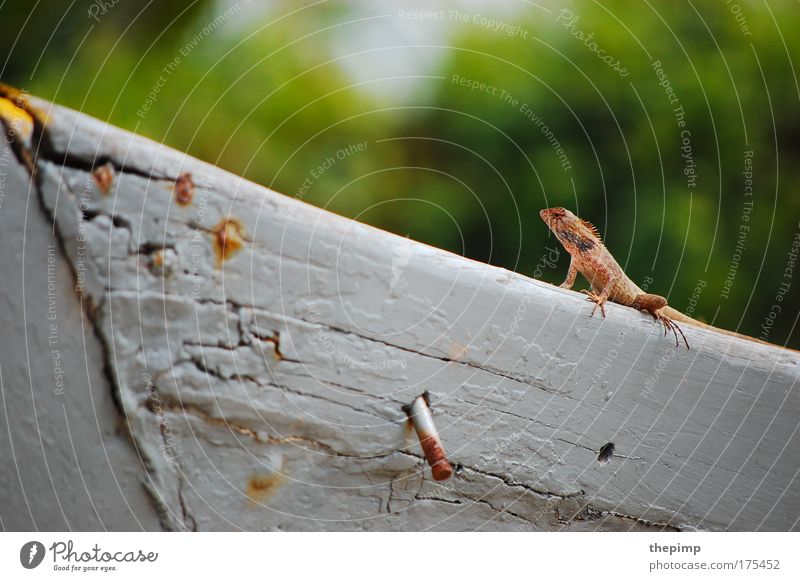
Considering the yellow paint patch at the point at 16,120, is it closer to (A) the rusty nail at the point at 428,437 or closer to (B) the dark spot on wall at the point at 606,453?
(A) the rusty nail at the point at 428,437

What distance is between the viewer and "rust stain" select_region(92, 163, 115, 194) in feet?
3.41

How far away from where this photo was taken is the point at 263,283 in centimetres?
112

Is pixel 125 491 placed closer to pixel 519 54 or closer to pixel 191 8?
pixel 191 8

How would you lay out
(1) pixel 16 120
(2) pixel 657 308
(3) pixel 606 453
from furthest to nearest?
(2) pixel 657 308, (3) pixel 606 453, (1) pixel 16 120

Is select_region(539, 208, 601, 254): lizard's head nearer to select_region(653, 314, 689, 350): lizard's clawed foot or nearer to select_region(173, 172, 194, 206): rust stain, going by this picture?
select_region(653, 314, 689, 350): lizard's clawed foot

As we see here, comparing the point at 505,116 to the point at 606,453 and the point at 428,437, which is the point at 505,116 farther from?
the point at 428,437

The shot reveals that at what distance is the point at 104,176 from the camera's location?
104 centimetres

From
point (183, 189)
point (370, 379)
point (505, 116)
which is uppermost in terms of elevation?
point (505, 116)

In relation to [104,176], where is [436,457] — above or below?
below

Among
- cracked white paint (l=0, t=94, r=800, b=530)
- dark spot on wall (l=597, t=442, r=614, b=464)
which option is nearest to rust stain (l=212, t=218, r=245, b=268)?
cracked white paint (l=0, t=94, r=800, b=530)

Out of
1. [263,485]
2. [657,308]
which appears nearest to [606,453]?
[657,308]

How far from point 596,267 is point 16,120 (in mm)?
1545

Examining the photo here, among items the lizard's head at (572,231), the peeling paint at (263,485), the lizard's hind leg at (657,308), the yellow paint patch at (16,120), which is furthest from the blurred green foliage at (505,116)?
the peeling paint at (263,485)

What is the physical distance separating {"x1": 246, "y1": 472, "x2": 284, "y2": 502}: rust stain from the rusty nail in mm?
253
